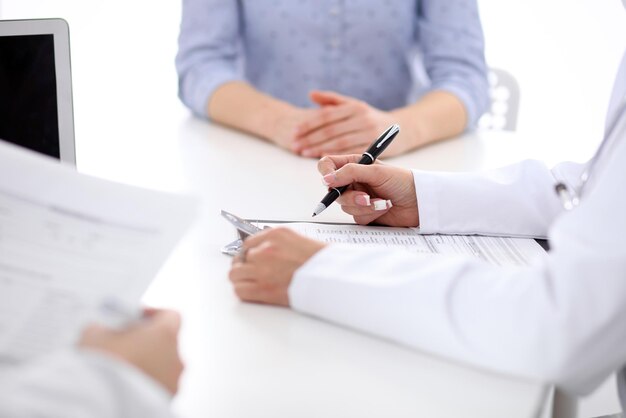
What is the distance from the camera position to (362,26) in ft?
5.39

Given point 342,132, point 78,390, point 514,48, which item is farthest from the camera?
point 514,48

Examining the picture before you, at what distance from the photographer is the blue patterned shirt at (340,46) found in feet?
5.32

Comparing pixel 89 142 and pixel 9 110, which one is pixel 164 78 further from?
pixel 9 110

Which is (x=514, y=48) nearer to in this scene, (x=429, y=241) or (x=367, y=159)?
(x=367, y=159)

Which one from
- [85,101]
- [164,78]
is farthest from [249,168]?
[164,78]

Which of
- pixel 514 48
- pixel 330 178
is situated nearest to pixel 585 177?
pixel 330 178

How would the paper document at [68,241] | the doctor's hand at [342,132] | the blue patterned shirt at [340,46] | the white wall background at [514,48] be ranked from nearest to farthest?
the paper document at [68,241], the doctor's hand at [342,132], the blue patterned shirt at [340,46], the white wall background at [514,48]

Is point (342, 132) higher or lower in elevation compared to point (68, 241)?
lower

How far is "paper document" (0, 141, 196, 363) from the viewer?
615 mm

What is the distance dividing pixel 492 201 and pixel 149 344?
0.57m

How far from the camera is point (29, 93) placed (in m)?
0.99

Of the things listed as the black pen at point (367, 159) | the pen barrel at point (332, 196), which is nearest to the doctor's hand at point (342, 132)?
the black pen at point (367, 159)

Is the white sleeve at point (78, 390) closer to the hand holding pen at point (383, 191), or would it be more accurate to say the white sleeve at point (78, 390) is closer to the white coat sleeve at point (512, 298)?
the white coat sleeve at point (512, 298)

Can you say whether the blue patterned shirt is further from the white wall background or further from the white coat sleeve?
the white wall background
